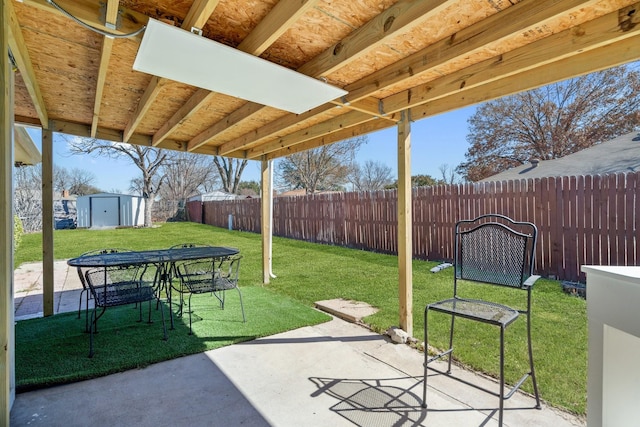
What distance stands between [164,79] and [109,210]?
1982 cm

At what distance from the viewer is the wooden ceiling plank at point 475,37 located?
1493mm

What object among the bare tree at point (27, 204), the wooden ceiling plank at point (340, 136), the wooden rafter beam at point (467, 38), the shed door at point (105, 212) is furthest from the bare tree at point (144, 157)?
the wooden rafter beam at point (467, 38)

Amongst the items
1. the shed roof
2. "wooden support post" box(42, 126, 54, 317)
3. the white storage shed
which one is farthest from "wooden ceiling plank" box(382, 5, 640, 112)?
the white storage shed

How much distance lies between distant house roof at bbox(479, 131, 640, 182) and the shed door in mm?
19570

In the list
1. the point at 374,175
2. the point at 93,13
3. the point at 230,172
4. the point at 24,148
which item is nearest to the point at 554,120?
the point at 374,175

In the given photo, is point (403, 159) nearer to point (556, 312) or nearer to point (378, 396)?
point (378, 396)

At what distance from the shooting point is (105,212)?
18625 mm

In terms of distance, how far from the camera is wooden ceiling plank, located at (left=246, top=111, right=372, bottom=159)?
3250mm

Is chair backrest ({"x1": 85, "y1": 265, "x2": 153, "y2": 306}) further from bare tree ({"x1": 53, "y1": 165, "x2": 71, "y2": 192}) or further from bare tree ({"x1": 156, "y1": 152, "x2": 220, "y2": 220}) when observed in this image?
bare tree ({"x1": 53, "y1": 165, "x2": 71, "y2": 192})

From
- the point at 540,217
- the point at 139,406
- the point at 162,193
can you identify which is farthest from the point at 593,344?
the point at 162,193

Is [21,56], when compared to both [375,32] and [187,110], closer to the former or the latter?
[187,110]

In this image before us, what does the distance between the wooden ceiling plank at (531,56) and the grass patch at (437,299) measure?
6.79 ft

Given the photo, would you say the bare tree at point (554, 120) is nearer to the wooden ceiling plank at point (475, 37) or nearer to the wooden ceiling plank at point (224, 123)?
the wooden ceiling plank at point (224, 123)

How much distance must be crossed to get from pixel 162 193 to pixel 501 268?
29.9 m
